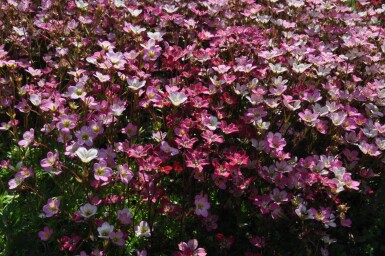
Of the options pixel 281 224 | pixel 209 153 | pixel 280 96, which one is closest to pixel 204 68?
pixel 280 96

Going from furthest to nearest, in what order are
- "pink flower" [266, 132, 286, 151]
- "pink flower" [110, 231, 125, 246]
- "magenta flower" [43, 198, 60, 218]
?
"pink flower" [266, 132, 286, 151] → "magenta flower" [43, 198, 60, 218] → "pink flower" [110, 231, 125, 246]

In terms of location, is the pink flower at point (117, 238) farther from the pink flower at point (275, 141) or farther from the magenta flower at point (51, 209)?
the pink flower at point (275, 141)

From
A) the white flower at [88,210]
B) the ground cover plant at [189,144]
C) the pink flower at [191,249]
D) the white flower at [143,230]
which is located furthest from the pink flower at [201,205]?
the white flower at [88,210]

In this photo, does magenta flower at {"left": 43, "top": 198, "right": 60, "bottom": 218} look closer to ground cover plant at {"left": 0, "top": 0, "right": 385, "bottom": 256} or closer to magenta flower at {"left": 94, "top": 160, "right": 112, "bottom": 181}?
ground cover plant at {"left": 0, "top": 0, "right": 385, "bottom": 256}

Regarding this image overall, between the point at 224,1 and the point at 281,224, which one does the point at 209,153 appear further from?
the point at 224,1

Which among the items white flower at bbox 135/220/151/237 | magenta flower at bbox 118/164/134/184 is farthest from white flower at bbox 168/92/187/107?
white flower at bbox 135/220/151/237
